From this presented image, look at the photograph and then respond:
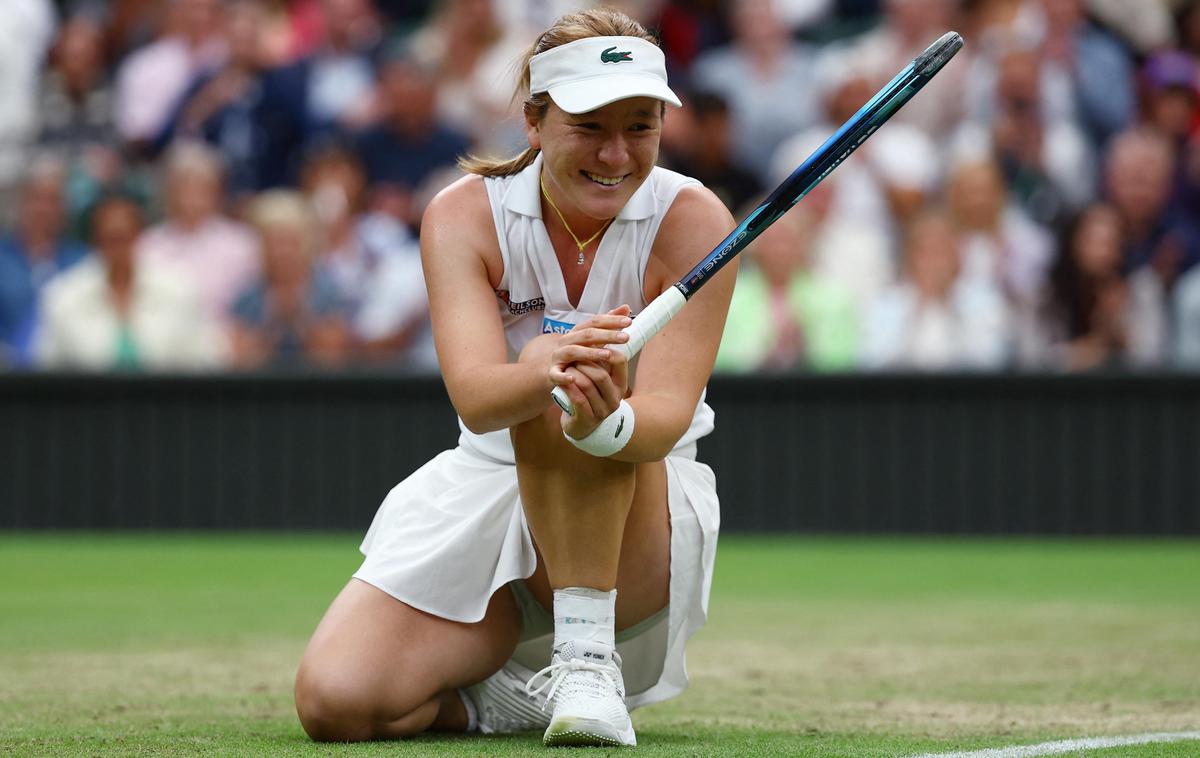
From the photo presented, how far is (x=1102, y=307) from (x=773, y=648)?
167 inches

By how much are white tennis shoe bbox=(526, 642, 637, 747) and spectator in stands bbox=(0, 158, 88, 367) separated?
22.7 feet

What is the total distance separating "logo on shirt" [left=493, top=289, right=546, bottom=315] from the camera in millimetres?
3811

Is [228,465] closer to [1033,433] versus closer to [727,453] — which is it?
[727,453]

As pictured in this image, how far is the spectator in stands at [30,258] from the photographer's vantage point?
9.84 meters

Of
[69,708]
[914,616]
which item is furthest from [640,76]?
[914,616]

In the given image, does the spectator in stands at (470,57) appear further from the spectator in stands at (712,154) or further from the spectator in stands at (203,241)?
the spectator in stands at (203,241)

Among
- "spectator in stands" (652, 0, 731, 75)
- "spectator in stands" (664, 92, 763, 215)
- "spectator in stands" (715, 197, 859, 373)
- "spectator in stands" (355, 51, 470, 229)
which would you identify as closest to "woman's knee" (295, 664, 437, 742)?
"spectator in stands" (715, 197, 859, 373)

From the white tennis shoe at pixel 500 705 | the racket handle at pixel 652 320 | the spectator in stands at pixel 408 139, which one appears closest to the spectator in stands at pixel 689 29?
the spectator in stands at pixel 408 139

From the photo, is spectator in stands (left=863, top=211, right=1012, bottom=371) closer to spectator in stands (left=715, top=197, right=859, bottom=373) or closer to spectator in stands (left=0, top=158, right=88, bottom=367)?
spectator in stands (left=715, top=197, right=859, bottom=373)

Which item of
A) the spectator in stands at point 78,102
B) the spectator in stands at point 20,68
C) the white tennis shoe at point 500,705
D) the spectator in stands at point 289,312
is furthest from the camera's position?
the spectator in stands at point 20,68

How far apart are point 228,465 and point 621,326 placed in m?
6.56

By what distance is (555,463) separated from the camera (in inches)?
138

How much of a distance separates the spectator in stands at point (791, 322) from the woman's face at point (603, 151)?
222 inches

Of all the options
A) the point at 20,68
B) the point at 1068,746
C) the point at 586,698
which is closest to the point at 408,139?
the point at 20,68
